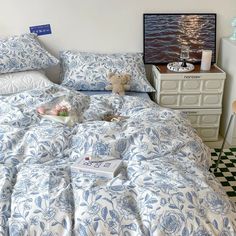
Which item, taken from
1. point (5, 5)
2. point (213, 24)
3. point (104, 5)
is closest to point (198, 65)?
point (213, 24)

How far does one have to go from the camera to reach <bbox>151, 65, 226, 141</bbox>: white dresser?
9.12 feet

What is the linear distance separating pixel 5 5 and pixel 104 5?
0.77 meters

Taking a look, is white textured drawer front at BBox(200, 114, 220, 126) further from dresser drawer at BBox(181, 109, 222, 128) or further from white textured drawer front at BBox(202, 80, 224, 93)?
white textured drawer front at BBox(202, 80, 224, 93)

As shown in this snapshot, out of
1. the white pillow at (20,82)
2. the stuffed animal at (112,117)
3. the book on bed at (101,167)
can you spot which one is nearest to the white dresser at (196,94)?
the stuffed animal at (112,117)

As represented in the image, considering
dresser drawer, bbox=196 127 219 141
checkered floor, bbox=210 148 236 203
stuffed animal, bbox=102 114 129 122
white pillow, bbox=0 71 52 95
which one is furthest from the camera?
dresser drawer, bbox=196 127 219 141

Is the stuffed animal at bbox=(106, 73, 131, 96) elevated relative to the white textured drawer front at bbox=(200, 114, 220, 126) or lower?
elevated

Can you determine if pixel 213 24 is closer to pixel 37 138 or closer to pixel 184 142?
pixel 184 142

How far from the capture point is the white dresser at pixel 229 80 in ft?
9.34

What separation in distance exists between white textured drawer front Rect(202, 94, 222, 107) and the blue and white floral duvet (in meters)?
0.89

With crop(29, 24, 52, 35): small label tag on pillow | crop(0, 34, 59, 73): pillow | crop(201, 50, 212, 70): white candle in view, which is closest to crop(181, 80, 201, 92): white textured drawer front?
crop(201, 50, 212, 70): white candle

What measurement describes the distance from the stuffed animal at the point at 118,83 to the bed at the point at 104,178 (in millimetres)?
332

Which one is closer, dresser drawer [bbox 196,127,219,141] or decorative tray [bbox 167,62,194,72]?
decorative tray [bbox 167,62,194,72]

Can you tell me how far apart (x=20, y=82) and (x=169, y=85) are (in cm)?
111

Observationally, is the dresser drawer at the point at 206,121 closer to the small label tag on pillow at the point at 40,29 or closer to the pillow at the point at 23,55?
the pillow at the point at 23,55
